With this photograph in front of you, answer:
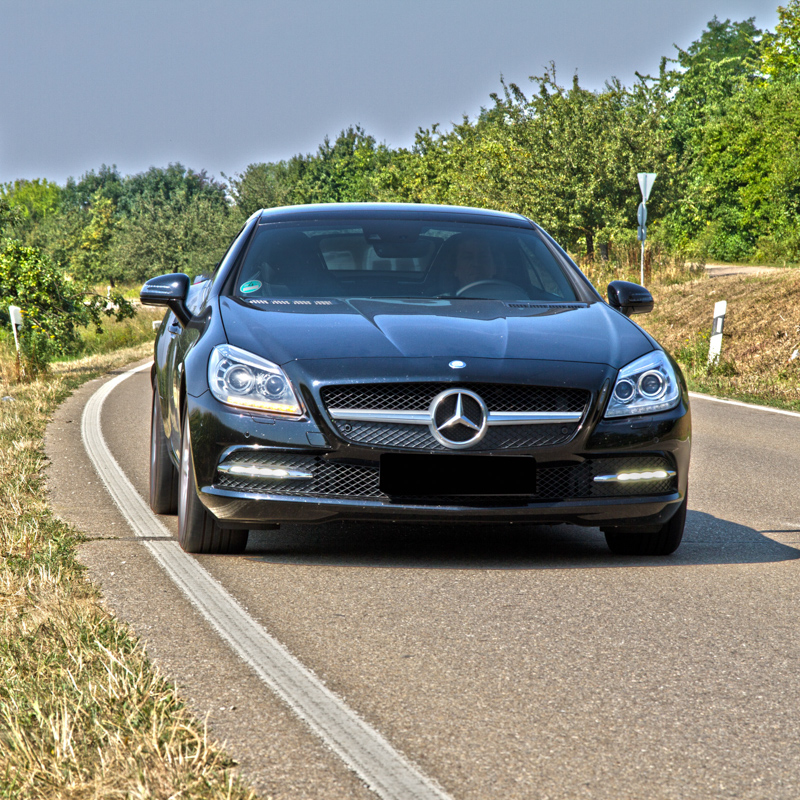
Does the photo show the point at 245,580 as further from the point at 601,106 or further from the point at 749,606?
the point at 601,106

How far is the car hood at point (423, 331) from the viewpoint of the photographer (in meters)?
4.94

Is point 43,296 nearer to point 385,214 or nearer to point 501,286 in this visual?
point 385,214

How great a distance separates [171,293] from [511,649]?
291 centimetres

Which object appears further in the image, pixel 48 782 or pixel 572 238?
pixel 572 238

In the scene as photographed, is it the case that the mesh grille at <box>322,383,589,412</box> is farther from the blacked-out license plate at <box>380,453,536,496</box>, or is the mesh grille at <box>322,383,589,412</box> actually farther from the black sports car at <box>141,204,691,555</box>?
the blacked-out license plate at <box>380,453,536,496</box>

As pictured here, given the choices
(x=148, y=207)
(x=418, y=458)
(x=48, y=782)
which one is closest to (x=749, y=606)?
(x=418, y=458)

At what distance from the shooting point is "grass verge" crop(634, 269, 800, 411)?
50.1ft

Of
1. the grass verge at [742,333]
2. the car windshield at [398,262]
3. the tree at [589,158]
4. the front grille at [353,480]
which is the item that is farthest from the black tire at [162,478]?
the tree at [589,158]

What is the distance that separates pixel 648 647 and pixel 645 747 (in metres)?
0.95

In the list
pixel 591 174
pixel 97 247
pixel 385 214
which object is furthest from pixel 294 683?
pixel 97 247

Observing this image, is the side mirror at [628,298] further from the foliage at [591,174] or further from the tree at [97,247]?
the tree at [97,247]

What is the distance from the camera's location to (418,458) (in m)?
4.78

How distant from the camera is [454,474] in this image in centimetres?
482

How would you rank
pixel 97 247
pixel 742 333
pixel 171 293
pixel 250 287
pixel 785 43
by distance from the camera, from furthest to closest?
pixel 97 247
pixel 785 43
pixel 742 333
pixel 171 293
pixel 250 287
